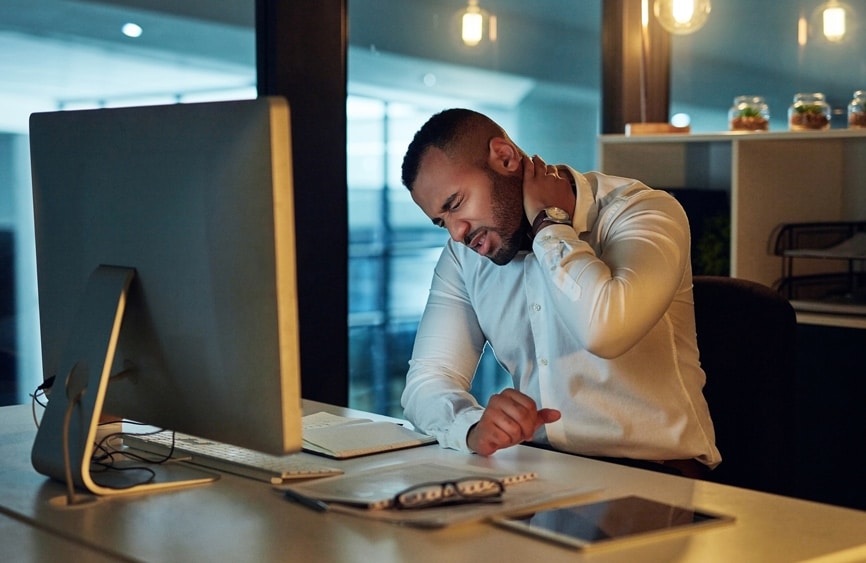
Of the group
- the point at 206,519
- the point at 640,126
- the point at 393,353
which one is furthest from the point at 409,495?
the point at 640,126

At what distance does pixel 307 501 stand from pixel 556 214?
0.82 m

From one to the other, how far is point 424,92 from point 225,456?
1901 mm

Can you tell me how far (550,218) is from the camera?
2039 mm

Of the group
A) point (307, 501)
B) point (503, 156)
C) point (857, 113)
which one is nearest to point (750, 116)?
point (857, 113)

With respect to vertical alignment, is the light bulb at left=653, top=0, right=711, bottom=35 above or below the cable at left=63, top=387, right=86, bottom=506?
above

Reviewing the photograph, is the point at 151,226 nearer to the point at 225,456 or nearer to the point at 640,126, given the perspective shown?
the point at 225,456

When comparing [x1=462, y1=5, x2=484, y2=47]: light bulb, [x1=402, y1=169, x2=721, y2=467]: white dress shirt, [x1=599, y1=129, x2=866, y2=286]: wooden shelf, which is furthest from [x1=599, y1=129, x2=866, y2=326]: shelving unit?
[x1=402, y1=169, x2=721, y2=467]: white dress shirt

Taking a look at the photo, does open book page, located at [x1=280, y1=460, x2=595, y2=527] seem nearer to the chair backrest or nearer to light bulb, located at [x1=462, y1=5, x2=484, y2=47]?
the chair backrest

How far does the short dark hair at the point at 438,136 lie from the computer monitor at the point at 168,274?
2.25 ft

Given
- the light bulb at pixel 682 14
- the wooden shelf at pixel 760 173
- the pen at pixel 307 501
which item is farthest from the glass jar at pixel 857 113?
the pen at pixel 307 501

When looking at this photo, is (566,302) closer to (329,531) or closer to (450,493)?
(450,493)

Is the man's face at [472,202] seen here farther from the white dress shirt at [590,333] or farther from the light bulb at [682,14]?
the light bulb at [682,14]

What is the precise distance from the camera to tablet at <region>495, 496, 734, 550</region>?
1.27 meters

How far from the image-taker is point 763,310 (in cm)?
201
